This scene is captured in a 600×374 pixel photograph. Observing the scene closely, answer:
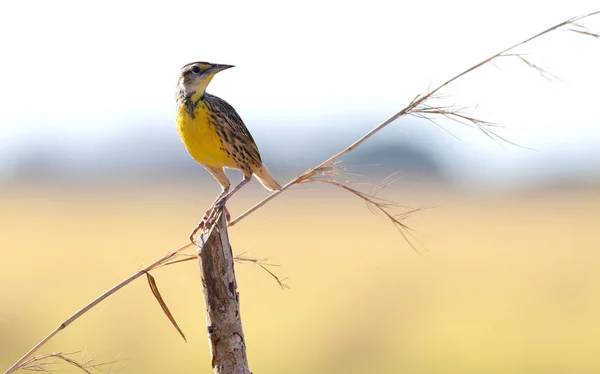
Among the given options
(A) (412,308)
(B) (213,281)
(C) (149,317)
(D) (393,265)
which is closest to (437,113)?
(B) (213,281)

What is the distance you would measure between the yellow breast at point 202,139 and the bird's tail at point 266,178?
0.65 ft

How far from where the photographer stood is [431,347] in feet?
62.0

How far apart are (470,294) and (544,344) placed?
520 cm

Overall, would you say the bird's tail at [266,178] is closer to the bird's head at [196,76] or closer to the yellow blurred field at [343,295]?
the bird's head at [196,76]

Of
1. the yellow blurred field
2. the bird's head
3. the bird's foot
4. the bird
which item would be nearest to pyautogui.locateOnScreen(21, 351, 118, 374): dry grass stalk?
A: the bird's foot

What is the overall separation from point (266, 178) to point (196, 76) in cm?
65

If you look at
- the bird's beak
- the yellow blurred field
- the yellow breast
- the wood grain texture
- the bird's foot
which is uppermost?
the bird's beak

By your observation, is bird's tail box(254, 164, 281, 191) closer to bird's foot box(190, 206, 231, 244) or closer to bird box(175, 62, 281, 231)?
bird box(175, 62, 281, 231)

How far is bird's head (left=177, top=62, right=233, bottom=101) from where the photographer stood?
15.1 ft

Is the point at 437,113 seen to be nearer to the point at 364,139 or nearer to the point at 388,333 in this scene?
the point at 364,139

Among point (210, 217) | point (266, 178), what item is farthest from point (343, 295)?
point (210, 217)

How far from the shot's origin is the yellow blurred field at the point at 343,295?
17.8m

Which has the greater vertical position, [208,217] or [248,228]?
[208,217]

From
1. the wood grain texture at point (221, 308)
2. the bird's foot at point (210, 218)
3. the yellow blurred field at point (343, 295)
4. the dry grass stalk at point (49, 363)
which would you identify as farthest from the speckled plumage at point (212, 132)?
the yellow blurred field at point (343, 295)
